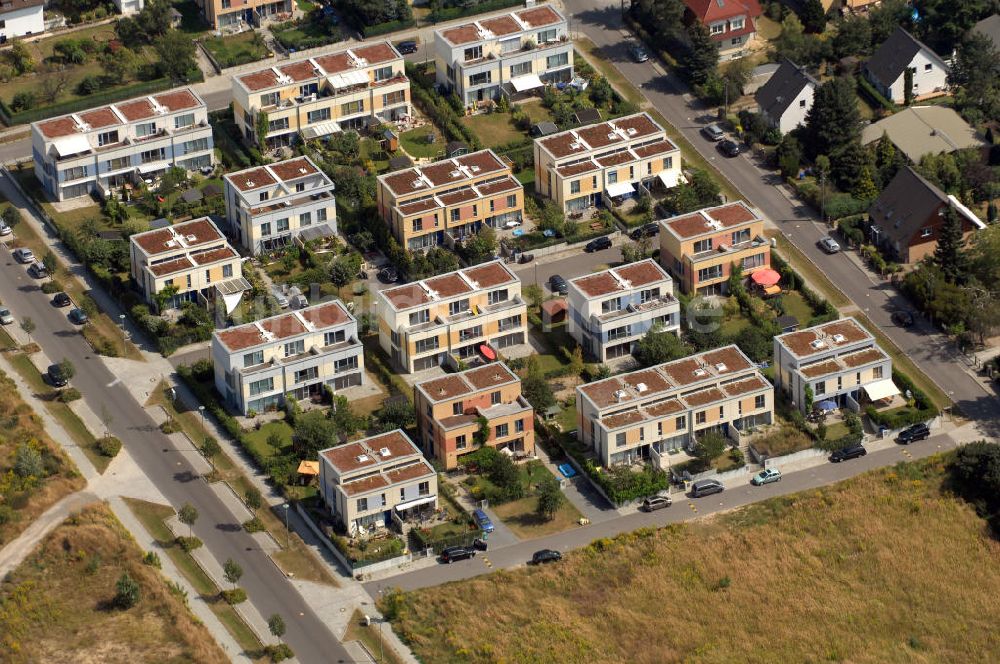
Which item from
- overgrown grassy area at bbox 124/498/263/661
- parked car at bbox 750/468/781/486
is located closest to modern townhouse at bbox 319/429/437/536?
overgrown grassy area at bbox 124/498/263/661

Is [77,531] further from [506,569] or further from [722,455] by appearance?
[722,455]

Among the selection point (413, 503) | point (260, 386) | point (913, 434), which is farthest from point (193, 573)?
point (913, 434)

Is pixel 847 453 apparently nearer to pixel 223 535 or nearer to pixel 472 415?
pixel 472 415

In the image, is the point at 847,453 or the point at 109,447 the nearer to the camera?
the point at 847,453

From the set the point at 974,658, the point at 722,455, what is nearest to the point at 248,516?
the point at 722,455

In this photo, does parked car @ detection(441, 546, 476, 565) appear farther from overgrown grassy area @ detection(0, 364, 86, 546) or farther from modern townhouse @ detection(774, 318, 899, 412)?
modern townhouse @ detection(774, 318, 899, 412)

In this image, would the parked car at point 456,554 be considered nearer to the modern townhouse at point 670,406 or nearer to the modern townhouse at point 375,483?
the modern townhouse at point 375,483
